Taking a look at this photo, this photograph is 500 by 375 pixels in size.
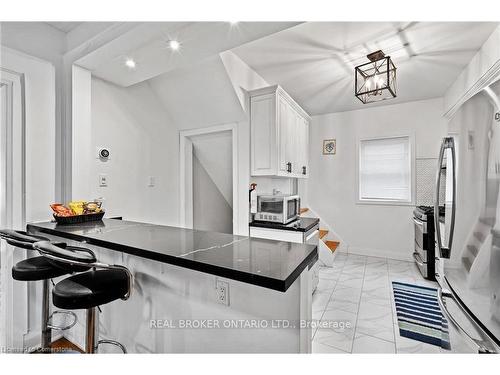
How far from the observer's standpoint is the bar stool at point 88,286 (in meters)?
1.03

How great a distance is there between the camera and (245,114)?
2.83 metres

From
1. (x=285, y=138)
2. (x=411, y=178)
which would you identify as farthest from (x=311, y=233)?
(x=411, y=178)

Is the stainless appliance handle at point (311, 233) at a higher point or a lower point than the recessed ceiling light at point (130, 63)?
lower

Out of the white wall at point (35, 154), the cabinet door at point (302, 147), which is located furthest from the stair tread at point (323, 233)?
the white wall at point (35, 154)

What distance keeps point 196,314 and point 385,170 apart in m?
3.98

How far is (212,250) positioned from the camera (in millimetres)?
1163

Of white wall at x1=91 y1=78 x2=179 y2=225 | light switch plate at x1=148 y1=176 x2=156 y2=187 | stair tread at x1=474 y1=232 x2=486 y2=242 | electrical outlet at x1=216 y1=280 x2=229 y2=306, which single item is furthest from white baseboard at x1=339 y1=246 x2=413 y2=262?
electrical outlet at x1=216 y1=280 x2=229 y2=306

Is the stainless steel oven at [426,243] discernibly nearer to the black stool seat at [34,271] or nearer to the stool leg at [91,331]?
the stool leg at [91,331]

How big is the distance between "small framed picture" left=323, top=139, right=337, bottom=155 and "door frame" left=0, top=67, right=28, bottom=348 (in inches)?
161

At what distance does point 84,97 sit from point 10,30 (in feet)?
1.96

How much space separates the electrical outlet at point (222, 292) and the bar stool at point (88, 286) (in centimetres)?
45

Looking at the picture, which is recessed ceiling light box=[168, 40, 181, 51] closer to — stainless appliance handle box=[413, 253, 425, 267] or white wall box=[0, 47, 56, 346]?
white wall box=[0, 47, 56, 346]
